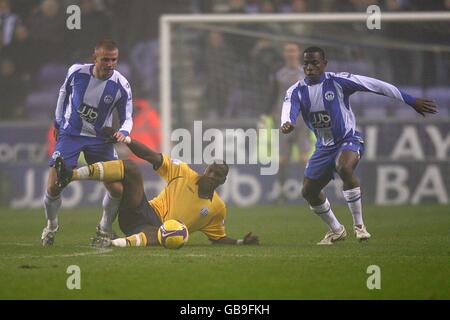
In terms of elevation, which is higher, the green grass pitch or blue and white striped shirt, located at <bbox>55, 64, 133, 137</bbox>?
blue and white striped shirt, located at <bbox>55, 64, 133, 137</bbox>

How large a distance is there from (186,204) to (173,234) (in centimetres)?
48

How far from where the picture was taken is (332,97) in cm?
1134

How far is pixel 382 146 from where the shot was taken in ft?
58.5

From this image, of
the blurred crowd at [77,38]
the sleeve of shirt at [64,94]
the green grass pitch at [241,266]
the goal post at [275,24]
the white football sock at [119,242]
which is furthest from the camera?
the blurred crowd at [77,38]

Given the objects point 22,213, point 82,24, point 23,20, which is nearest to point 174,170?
point 22,213

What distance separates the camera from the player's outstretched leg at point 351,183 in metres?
11.2

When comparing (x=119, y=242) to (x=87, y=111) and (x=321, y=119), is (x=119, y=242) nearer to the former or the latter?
(x=87, y=111)

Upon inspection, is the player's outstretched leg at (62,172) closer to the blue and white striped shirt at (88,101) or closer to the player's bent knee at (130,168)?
the player's bent knee at (130,168)

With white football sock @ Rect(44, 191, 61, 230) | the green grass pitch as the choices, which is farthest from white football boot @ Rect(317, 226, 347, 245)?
white football sock @ Rect(44, 191, 61, 230)

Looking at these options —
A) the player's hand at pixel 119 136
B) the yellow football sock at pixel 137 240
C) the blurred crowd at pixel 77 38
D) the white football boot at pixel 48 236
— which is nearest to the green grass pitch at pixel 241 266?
the white football boot at pixel 48 236

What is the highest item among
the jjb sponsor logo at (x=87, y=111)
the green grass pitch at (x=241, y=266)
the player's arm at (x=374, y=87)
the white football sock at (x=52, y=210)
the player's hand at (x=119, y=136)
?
the player's arm at (x=374, y=87)

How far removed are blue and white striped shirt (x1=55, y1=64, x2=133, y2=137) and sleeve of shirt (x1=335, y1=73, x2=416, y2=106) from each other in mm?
2173

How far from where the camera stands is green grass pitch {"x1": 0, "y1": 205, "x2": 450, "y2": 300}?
8141 mm

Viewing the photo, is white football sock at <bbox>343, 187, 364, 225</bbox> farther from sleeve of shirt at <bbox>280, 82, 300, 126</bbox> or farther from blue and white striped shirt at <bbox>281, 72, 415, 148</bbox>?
sleeve of shirt at <bbox>280, 82, 300, 126</bbox>
